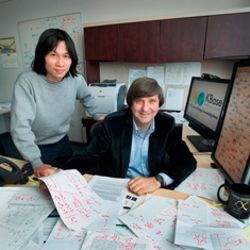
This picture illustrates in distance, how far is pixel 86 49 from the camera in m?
2.93

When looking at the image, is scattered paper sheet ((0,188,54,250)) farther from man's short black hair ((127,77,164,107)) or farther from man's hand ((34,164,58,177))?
man's short black hair ((127,77,164,107))

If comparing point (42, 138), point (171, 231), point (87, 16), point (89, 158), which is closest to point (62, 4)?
point (87, 16)

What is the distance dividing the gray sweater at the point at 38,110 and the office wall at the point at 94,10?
1597mm

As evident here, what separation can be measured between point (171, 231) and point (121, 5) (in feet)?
9.81

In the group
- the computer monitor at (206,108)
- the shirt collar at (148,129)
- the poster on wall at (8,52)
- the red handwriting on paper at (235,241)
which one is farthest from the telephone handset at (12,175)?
the poster on wall at (8,52)

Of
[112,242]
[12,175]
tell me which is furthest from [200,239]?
[12,175]

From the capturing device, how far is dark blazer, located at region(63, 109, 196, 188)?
3.92ft

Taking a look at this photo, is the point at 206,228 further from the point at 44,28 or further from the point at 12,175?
the point at 44,28

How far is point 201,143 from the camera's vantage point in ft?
5.11

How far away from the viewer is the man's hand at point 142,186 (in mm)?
892

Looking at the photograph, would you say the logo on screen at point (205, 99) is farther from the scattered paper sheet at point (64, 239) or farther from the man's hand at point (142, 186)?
the scattered paper sheet at point (64, 239)

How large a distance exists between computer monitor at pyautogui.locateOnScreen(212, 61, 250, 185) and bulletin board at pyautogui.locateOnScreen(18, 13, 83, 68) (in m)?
2.79

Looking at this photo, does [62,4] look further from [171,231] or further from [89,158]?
[171,231]

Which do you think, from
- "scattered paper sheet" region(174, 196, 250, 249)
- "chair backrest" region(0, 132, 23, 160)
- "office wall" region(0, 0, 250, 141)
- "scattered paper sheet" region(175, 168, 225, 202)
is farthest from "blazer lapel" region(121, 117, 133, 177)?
"chair backrest" region(0, 132, 23, 160)
